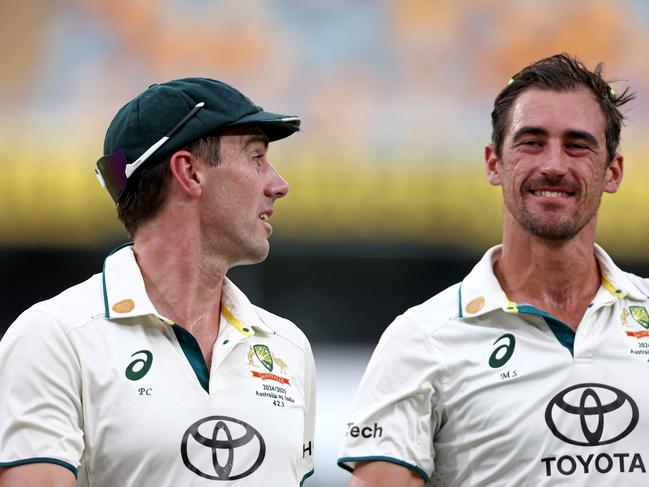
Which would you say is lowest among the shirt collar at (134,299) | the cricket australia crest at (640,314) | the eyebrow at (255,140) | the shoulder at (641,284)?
the shirt collar at (134,299)

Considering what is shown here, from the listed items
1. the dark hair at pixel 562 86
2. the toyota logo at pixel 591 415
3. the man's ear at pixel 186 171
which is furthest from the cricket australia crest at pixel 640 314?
the man's ear at pixel 186 171

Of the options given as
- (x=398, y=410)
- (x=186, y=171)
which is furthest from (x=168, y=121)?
(x=398, y=410)

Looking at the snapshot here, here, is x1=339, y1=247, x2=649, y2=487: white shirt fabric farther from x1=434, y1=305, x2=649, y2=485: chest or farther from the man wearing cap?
the man wearing cap

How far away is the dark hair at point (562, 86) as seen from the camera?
12.0ft

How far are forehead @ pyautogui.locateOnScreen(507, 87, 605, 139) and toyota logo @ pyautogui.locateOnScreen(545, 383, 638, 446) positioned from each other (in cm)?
70

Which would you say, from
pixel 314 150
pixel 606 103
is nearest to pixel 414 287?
pixel 314 150

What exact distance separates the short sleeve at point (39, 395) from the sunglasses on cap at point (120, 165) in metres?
0.49

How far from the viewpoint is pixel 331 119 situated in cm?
1007

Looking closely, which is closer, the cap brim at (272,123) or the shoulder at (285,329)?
the cap brim at (272,123)

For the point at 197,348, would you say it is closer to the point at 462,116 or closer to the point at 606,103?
the point at 606,103

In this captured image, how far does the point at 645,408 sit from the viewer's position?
3.37m

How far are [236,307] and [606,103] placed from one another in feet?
3.85

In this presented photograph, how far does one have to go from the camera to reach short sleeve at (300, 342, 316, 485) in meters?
3.38

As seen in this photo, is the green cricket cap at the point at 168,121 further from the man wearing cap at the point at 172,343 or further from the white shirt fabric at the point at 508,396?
the white shirt fabric at the point at 508,396
